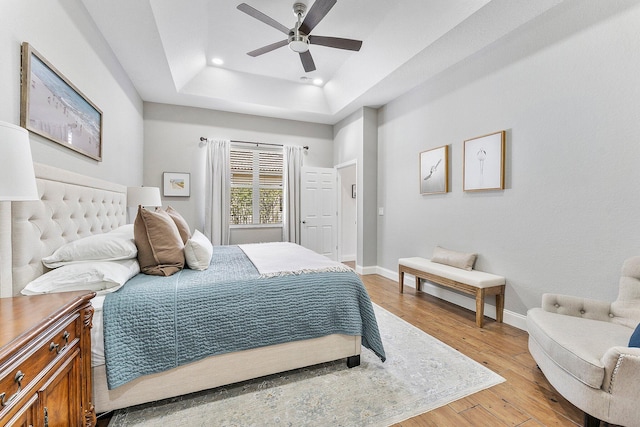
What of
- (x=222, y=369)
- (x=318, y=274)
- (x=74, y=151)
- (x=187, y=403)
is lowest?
(x=187, y=403)

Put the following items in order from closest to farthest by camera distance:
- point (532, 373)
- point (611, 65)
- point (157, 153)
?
1. point (532, 373)
2. point (611, 65)
3. point (157, 153)

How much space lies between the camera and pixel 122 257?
182 cm

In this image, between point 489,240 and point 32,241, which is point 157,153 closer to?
point 32,241

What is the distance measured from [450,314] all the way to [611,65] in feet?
8.33

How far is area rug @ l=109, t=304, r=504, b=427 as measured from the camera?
1541 millimetres

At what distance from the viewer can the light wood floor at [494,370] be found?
1544 millimetres

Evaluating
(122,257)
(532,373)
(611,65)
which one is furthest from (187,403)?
(611,65)

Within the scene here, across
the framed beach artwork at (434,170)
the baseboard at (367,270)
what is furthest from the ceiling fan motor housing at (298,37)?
the baseboard at (367,270)

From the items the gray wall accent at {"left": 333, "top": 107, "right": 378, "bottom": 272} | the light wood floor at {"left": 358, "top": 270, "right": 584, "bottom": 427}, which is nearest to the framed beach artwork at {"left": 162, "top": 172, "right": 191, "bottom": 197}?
the gray wall accent at {"left": 333, "top": 107, "right": 378, "bottom": 272}

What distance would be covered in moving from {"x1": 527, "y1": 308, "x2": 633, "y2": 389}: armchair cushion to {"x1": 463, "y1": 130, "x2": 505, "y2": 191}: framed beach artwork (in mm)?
1445

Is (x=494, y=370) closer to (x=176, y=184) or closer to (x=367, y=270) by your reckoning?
(x=367, y=270)

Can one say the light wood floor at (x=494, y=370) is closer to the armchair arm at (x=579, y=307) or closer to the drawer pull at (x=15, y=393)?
the armchair arm at (x=579, y=307)

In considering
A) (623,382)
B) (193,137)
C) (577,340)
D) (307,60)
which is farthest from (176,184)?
(623,382)

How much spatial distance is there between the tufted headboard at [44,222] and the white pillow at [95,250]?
0.23ft
